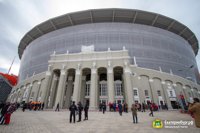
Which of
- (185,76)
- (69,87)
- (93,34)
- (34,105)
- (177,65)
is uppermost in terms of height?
(93,34)

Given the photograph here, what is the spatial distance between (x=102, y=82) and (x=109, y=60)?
7.43m

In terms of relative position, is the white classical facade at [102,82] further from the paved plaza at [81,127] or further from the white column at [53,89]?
the paved plaza at [81,127]

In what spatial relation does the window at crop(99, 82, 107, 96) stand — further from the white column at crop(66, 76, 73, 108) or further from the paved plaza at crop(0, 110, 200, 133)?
the paved plaza at crop(0, 110, 200, 133)

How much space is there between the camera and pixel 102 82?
99.2 ft

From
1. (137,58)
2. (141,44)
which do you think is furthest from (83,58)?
(141,44)

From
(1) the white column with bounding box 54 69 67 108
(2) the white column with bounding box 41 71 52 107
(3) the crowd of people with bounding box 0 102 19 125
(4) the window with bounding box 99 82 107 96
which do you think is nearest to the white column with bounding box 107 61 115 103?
(4) the window with bounding box 99 82 107 96

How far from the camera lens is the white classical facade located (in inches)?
940

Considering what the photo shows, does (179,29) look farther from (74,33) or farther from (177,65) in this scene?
(74,33)

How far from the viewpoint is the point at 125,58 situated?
24.8 m

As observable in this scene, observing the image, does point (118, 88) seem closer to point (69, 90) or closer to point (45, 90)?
point (69, 90)

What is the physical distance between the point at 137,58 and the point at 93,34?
50.9 feet

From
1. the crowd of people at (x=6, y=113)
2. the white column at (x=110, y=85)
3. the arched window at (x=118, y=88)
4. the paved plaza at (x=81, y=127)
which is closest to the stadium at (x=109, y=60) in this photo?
the white column at (x=110, y=85)

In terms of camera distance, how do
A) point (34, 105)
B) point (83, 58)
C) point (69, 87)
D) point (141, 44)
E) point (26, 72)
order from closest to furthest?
point (34, 105)
point (83, 58)
point (69, 87)
point (141, 44)
point (26, 72)

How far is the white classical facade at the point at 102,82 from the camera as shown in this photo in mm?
23875
